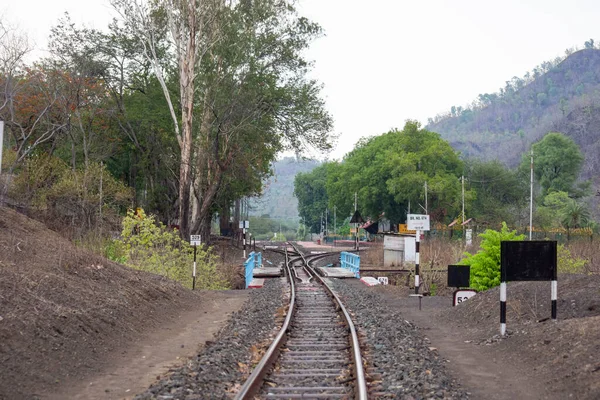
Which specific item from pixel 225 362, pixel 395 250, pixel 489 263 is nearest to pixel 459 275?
pixel 489 263

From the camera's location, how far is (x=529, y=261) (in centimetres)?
1245

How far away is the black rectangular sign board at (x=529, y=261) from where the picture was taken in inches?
488

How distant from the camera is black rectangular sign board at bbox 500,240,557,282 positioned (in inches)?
488

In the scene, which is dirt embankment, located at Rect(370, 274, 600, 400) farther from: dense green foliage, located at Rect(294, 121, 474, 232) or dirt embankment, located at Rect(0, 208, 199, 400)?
dense green foliage, located at Rect(294, 121, 474, 232)

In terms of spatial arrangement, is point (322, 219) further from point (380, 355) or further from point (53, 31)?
point (380, 355)

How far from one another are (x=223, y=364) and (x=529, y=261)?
5.70 metres

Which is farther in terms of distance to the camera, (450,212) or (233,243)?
(450,212)

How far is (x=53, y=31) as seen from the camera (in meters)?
40.2

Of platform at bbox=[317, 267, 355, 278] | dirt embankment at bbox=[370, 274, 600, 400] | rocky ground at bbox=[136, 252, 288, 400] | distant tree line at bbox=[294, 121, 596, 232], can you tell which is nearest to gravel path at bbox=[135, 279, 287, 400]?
rocky ground at bbox=[136, 252, 288, 400]

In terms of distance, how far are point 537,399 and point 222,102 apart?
2804 centimetres

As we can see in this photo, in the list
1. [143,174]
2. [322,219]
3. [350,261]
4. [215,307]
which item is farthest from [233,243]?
[322,219]

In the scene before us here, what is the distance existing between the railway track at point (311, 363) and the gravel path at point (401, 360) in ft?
1.05

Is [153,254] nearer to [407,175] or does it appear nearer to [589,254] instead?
[589,254]

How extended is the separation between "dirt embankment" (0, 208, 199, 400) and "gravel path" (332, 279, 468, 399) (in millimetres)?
3987
